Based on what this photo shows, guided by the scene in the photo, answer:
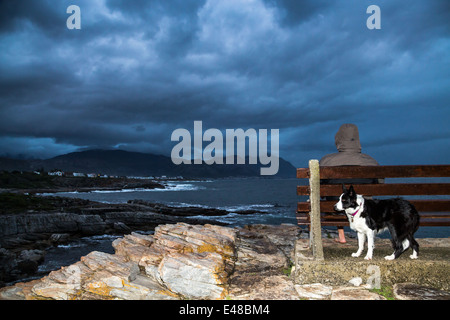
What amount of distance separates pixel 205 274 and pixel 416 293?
447cm

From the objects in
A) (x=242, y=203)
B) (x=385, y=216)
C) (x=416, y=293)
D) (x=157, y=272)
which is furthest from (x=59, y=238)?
(x=242, y=203)

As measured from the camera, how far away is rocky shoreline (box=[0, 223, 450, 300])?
5941 mm

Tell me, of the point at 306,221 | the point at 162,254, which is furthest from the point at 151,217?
the point at 306,221

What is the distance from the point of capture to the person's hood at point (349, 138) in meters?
7.50

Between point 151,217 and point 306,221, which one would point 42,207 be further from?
point 306,221

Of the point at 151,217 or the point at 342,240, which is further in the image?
the point at 151,217

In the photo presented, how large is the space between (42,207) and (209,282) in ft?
149

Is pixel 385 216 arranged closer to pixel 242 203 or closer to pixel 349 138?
pixel 349 138

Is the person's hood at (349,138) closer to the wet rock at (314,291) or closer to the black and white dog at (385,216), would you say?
the black and white dog at (385,216)

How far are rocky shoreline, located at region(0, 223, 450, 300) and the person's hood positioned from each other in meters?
2.64

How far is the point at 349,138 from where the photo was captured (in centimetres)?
752

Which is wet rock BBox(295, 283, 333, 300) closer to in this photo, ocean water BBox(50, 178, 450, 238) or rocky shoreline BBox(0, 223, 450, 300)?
rocky shoreline BBox(0, 223, 450, 300)

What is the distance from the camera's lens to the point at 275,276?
7074 mm
